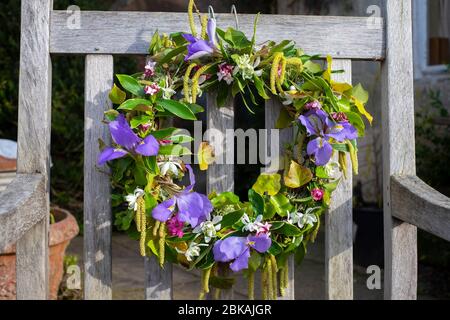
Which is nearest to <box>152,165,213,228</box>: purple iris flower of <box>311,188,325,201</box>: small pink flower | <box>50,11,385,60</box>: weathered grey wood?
<box>311,188,325,201</box>: small pink flower

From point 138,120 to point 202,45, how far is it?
18 cm

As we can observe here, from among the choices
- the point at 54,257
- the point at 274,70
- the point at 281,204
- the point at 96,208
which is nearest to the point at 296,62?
the point at 274,70

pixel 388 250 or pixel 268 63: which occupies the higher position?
pixel 268 63

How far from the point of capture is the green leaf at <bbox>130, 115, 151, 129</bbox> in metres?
1.19

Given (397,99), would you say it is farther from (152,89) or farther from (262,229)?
(152,89)

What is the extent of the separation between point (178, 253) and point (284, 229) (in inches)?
8.2

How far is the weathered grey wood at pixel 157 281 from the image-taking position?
1.29 metres

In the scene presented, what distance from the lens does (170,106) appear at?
3.96 feet

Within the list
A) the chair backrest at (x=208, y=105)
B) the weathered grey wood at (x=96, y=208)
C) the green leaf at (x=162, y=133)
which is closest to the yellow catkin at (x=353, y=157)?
the chair backrest at (x=208, y=105)

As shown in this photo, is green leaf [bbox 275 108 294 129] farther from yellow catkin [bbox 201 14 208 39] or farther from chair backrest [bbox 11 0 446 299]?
yellow catkin [bbox 201 14 208 39]

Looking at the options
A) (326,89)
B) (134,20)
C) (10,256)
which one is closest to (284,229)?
(326,89)

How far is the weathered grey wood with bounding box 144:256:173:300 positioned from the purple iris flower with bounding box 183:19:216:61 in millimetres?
411

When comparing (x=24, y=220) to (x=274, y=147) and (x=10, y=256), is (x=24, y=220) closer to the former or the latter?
(x=274, y=147)

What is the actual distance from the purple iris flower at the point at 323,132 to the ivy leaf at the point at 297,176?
33mm
